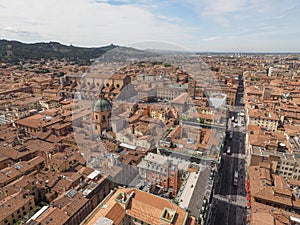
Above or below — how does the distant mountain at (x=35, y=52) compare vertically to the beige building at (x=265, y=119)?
above

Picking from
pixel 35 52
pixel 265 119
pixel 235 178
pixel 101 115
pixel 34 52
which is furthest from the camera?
pixel 35 52

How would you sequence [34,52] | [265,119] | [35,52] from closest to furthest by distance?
[265,119] → [34,52] → [35,52]

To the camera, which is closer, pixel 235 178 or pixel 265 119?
pixel 235 178

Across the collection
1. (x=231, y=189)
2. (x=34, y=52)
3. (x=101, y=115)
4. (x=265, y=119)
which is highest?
(x=34, y=52)

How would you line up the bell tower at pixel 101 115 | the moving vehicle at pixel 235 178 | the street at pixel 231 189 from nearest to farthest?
the street at pixel 231 189 → the moving vehicle at pixel 235 178 → the bell tower at pixel 101 115

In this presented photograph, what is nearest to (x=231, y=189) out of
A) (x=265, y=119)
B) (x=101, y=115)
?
(x=265, y=119)

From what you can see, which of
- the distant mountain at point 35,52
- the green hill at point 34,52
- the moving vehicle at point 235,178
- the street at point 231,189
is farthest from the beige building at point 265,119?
the green hill at point 34,52

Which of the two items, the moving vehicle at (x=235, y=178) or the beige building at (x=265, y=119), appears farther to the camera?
the beige building at (x=265, y=119)

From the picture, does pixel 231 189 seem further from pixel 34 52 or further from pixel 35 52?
pixel 35 52

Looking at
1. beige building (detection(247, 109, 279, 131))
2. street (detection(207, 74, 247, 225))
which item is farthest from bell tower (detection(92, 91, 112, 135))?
beige building (detection(247, 109, 279, 131))

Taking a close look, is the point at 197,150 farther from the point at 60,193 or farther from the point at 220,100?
the point at 220,100

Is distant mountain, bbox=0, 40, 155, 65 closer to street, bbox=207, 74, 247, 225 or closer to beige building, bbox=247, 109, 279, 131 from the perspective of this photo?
beige building, bbox=247, 109, 279, 131

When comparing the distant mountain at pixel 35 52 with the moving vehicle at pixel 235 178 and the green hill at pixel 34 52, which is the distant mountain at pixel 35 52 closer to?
the green hill at pixel 34 52

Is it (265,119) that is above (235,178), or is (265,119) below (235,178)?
above
